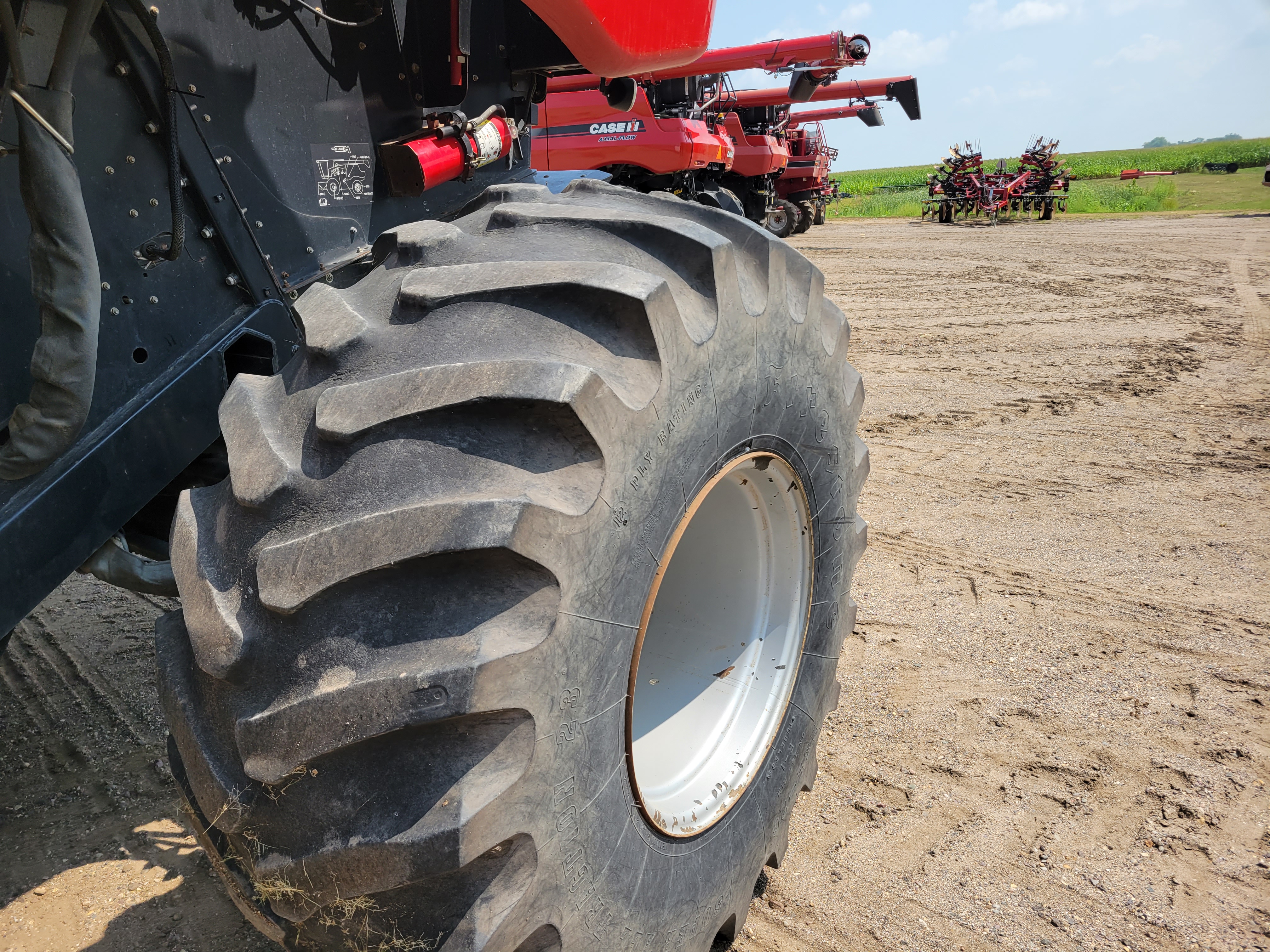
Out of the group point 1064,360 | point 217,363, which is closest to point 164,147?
point 217,363

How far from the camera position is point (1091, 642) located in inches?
125

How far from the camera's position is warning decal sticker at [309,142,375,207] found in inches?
74.8

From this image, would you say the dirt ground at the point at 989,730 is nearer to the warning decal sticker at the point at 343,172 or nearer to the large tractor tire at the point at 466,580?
the large tractor tire at the point at 466,580

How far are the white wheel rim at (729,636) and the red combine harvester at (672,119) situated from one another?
7728 mm

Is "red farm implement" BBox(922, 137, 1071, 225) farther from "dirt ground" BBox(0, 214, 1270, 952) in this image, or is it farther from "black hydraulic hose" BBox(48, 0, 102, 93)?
"black hydraulic hose" BBox(48, 0, 102, 93)

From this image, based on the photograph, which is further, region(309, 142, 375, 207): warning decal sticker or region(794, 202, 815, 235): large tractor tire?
region(794, 202, 815, 235): large tractor tire

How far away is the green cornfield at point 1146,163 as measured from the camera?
4556cm

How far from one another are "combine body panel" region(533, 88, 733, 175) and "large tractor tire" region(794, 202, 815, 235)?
9205 millimetres

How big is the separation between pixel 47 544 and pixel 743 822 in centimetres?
130

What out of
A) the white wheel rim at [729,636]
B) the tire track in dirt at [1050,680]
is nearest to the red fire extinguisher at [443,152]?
the white wheel rim at [729,636]

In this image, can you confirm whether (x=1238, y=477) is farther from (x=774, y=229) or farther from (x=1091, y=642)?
(x=774, y=229)

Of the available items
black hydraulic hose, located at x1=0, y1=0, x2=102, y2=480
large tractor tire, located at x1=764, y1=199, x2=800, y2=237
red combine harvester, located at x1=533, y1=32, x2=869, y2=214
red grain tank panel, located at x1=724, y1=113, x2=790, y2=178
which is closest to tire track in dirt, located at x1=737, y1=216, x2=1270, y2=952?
black hydraulic hose, located at x1=0, y1=0, x2=102, y2=480

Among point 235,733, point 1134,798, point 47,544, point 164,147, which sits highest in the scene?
point 164,147

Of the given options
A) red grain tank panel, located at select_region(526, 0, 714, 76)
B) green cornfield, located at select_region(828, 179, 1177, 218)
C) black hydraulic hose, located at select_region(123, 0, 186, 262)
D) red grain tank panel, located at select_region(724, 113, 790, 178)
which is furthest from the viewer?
green cornfield, located at select_region(828, 179, 1177, 218)
